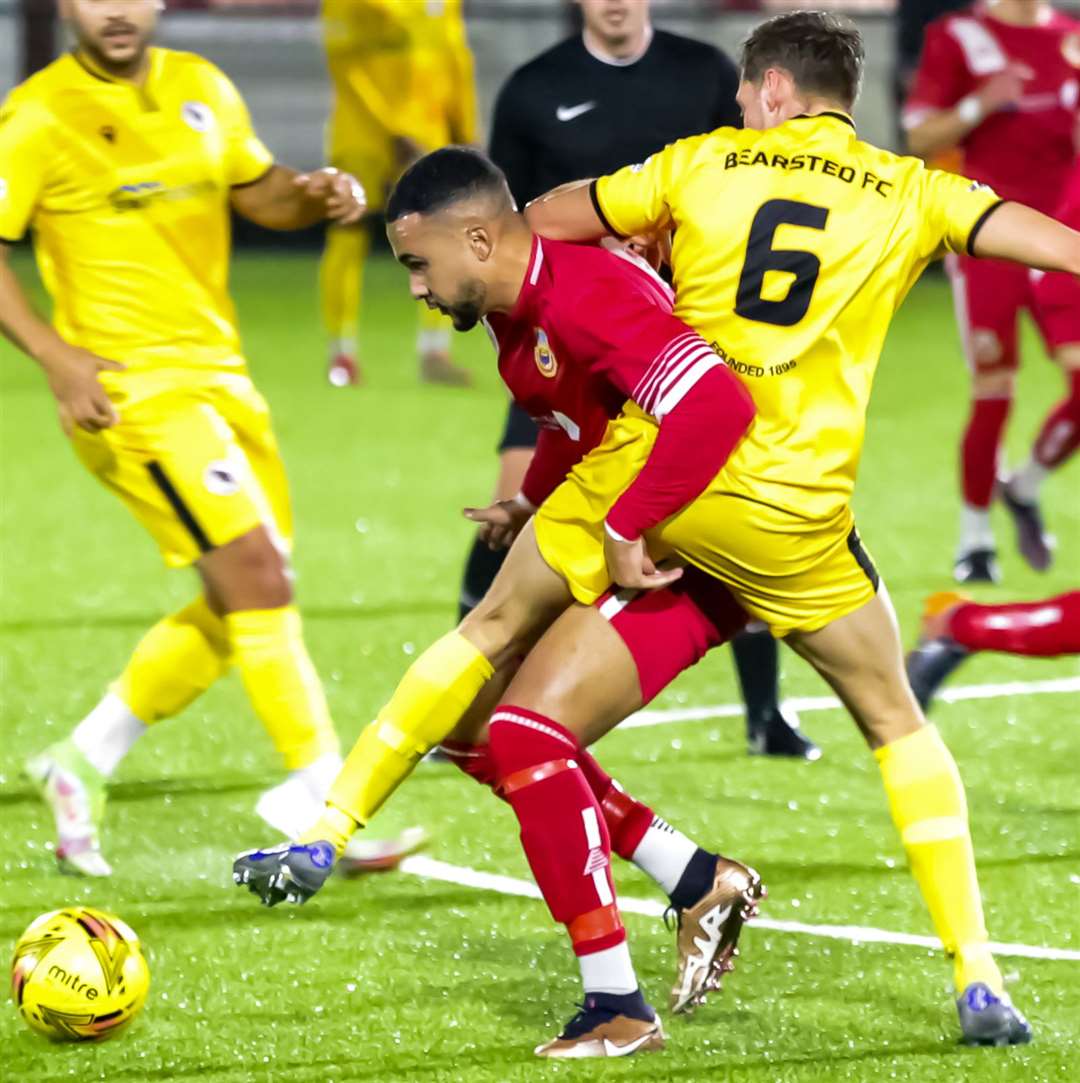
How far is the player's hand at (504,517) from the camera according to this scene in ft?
15.4

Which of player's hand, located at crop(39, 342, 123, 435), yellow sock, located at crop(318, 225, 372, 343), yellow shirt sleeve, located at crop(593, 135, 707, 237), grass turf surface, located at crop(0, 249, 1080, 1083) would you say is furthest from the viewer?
yellow sock, located at crop(318, 225, 372, 343)

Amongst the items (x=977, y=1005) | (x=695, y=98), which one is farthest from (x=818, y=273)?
(x=695, y=98)

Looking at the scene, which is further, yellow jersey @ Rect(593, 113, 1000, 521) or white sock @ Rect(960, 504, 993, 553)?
white sock @ Rect(960, 504, 993, 553)

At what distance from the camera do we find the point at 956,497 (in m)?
10.5

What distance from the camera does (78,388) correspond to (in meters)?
5.04

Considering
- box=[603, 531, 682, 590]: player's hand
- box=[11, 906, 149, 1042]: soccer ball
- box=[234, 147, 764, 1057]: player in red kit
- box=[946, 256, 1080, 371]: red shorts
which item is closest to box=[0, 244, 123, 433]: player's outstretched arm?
box=[234, 147, 764, 1057]: player in red kit

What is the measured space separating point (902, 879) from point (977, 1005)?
121 centimetres

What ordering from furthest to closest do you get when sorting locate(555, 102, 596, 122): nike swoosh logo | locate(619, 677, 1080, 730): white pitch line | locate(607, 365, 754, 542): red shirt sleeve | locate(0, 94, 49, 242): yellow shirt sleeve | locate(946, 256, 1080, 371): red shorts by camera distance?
locate(946, 256, 1080, 371): red shorts
locate(619, 677, 1080, 730): white pitch line
locate(555, 102, 596, 122): nike swoosh logo
locate(0, 94, 49, 242): yellow shirt sleeve
locate(607, 365, 754, 542): red shirt sleeve

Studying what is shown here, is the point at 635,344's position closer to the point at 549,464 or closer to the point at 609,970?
the point at 549,464

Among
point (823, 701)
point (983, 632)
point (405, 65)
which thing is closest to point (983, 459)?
point (823, 701)

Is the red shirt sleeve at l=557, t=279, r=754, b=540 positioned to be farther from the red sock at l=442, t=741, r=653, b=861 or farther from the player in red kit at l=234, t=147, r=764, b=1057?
the red sock at l=442, t=741, r=653, b=861

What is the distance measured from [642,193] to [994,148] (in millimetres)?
5047

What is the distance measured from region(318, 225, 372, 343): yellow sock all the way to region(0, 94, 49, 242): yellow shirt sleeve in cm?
739

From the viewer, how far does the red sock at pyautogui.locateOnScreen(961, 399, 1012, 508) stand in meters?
8.89
